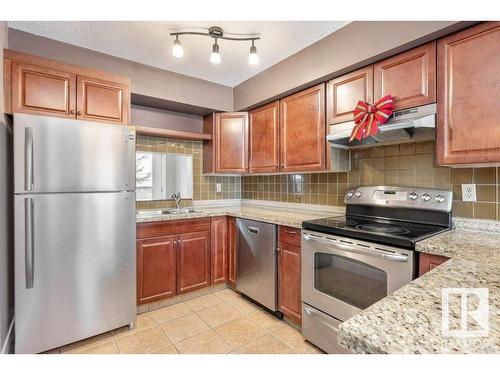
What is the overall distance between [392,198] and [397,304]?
1.55m

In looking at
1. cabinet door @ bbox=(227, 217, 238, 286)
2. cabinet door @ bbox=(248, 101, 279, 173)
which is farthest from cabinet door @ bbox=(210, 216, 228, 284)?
cabinet door @ bbox=(248, 101, 279, 173)

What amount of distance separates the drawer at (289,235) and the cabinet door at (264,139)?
0.72 meters

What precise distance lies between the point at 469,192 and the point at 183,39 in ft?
7.83

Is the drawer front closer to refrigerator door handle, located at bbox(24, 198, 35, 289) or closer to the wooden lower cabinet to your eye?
refrigerator door handle, located at bbox(24, 198, 35, 289)

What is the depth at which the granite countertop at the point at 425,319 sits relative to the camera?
1.67 feet

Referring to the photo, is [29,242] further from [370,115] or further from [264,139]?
[370,115]

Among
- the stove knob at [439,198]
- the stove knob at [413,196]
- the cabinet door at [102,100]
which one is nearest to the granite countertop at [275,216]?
the stove knob at [413,196]

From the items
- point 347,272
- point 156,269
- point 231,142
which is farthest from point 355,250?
point 231,142

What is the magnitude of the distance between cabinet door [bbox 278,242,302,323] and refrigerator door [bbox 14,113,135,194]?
139cm

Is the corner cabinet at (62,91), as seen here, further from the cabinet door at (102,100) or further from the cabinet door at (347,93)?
the cabinet door at (347,93)

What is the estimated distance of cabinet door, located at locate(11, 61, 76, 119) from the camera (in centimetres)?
183

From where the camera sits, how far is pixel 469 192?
1718 millimetres
